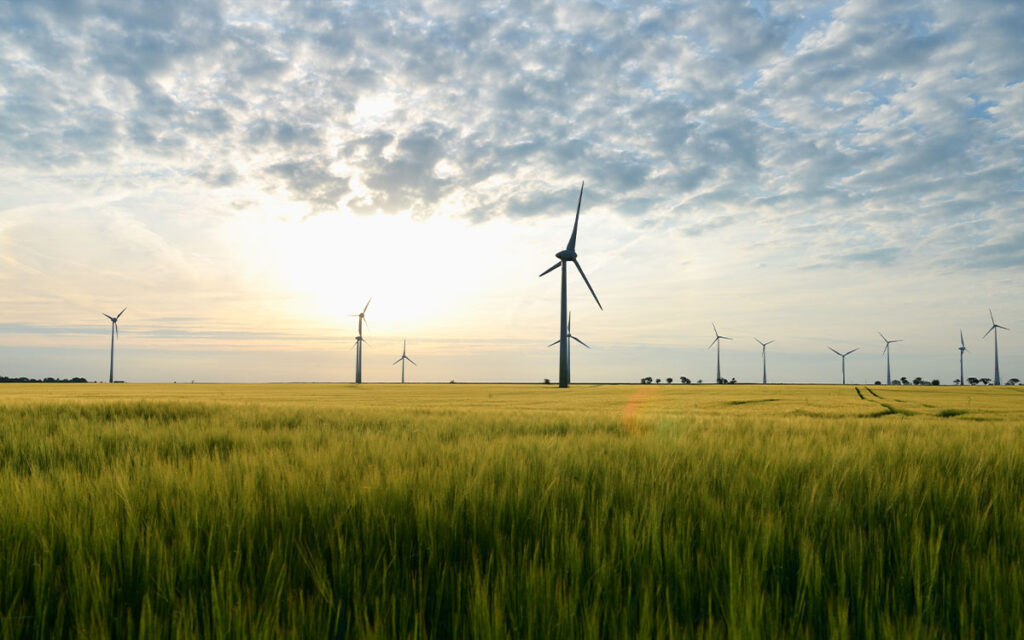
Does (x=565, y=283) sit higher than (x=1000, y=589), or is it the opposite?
(x=565, y=283)

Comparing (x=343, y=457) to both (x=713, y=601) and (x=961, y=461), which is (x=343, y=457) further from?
(x=961, y=461)

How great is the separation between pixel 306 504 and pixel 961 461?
6.09 m

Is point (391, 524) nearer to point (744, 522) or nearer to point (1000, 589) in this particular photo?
point (744, 522)

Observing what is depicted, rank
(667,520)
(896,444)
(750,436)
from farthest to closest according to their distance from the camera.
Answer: (750,436) < (896,444) < (667,520)

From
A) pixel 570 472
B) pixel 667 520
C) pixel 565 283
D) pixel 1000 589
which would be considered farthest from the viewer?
pixel 565 283

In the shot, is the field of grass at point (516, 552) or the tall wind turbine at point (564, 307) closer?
the field of grass at point (516, 552)

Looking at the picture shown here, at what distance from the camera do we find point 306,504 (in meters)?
3.09

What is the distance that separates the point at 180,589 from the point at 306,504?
931 mm

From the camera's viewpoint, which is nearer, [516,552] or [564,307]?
[516,552]

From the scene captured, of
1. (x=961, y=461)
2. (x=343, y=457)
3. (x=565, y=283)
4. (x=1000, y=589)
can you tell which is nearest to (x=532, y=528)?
(x=1000, y=589)

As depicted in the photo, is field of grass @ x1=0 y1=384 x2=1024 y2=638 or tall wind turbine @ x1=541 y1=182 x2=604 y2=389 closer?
field of grass @ x1=0 y1=384 x2=1024 y2=638

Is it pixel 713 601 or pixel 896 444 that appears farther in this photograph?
pixel 896 444

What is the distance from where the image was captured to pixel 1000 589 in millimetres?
2102

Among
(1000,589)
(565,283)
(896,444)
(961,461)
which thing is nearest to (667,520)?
(1000,589)
